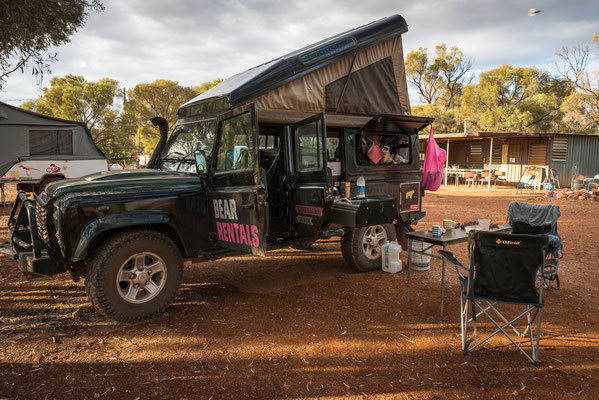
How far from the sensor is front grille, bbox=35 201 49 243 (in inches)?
145

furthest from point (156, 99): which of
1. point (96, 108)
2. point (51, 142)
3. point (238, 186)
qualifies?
point (238, 186)

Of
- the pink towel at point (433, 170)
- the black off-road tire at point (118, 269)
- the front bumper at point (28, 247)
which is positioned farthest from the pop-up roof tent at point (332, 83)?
the front bumper at point (28, 247)

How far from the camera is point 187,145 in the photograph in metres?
5.01

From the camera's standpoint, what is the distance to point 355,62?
231 inches

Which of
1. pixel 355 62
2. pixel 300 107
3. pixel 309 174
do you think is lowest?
pixel 309 174

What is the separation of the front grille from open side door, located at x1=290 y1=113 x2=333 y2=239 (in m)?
2.81

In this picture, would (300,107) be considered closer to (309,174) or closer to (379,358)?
(309,174)

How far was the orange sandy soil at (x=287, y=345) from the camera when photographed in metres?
2.80

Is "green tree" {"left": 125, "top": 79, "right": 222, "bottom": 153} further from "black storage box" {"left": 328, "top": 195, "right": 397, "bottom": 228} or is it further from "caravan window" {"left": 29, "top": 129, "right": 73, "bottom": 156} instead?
"black storage box" {"left": 328, "top": 195, "right": 397, "bottom": 228}

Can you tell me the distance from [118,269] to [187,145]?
195cm

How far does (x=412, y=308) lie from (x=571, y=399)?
178cm

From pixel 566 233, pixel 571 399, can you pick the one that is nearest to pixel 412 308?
pixel 571 399

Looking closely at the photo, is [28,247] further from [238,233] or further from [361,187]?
[361,187]

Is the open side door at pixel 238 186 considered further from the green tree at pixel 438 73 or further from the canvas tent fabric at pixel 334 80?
the green tree at pixel 438 73
